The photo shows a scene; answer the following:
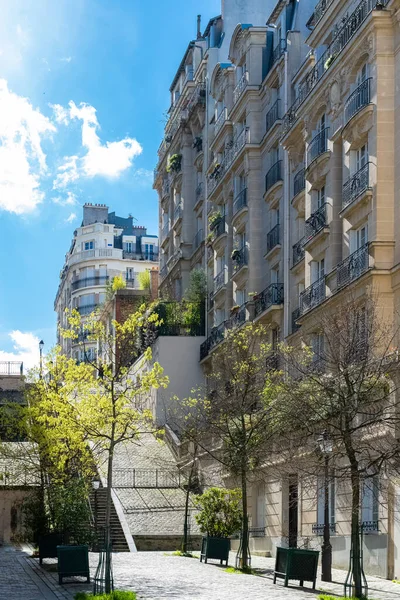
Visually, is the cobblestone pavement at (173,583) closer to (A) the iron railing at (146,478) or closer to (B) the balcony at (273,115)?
(A) the iron railing at (146,478)

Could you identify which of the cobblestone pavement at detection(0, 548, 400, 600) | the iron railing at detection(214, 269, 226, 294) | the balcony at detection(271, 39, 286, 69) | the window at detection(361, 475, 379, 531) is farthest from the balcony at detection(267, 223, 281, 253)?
the window at detection(361, 475, 379, 531)

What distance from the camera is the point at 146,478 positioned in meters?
45.0

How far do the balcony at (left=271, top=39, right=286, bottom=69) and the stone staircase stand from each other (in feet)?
61.2

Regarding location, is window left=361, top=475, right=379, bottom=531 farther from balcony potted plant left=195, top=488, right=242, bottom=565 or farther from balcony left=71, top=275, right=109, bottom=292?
balcony left=71, top=275, right=109, bottom=292

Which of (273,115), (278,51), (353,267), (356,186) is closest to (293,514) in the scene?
(353,267)

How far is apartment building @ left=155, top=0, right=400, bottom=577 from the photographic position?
29266mm

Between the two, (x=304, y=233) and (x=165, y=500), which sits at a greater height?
(x=304, y=233)

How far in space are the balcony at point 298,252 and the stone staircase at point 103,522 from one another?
11.3 m

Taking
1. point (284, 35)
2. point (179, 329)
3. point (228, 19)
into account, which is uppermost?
point (228, 19)

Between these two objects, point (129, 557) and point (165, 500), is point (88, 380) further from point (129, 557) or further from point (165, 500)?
point (165, 500)

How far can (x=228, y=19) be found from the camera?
2140 inches

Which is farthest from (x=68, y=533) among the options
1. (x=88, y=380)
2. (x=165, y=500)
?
(x=165, y=500)

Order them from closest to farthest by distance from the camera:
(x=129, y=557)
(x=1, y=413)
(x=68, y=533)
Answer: (x=68, y=533) → (x=129, y=557) → (x=1, y=413)

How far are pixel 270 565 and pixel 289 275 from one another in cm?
1226
